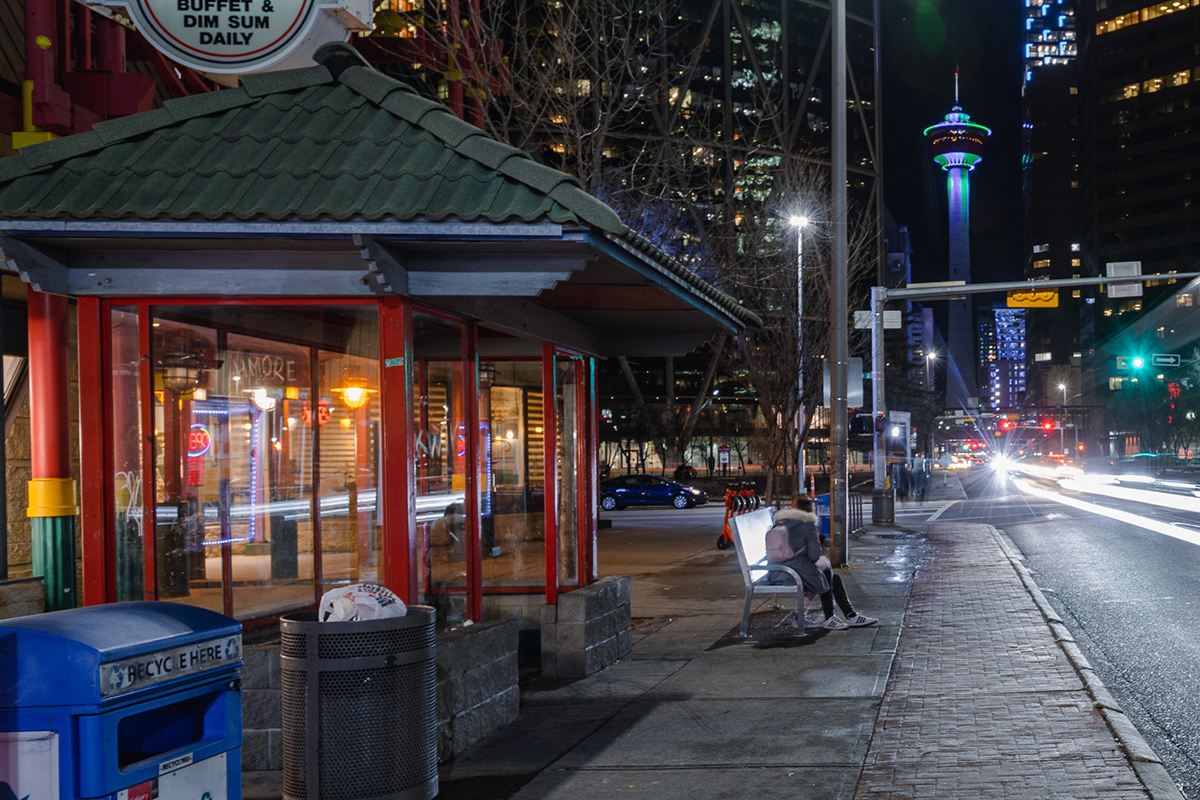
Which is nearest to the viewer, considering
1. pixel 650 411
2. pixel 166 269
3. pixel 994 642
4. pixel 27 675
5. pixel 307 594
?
pixel 27 675

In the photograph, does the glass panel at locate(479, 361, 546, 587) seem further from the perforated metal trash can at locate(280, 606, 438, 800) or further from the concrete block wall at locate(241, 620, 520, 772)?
the perforated metal trash can at locate(280, 606, 438, 800)

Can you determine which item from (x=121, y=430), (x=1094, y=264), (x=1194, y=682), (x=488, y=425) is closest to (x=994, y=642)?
(x=1194, y=682)

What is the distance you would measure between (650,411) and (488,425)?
47.2 metres

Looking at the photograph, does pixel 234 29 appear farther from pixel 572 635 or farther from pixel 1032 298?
pixel 1032 298

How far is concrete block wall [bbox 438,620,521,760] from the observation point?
681 cm

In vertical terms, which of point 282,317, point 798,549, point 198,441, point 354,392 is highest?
point 282,317

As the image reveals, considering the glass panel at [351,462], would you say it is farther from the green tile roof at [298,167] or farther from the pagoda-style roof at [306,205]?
the green tile roof at [298,167]

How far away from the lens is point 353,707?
16.7ft

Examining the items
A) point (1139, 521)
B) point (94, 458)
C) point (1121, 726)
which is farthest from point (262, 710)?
point (1139, 521)

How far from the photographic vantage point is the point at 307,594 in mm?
8516

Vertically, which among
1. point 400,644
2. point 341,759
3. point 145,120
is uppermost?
point 145,120

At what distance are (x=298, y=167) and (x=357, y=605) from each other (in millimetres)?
2769

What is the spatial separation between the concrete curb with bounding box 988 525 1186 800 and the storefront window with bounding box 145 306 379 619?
4708 mm

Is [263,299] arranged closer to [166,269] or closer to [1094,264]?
[166,269]
